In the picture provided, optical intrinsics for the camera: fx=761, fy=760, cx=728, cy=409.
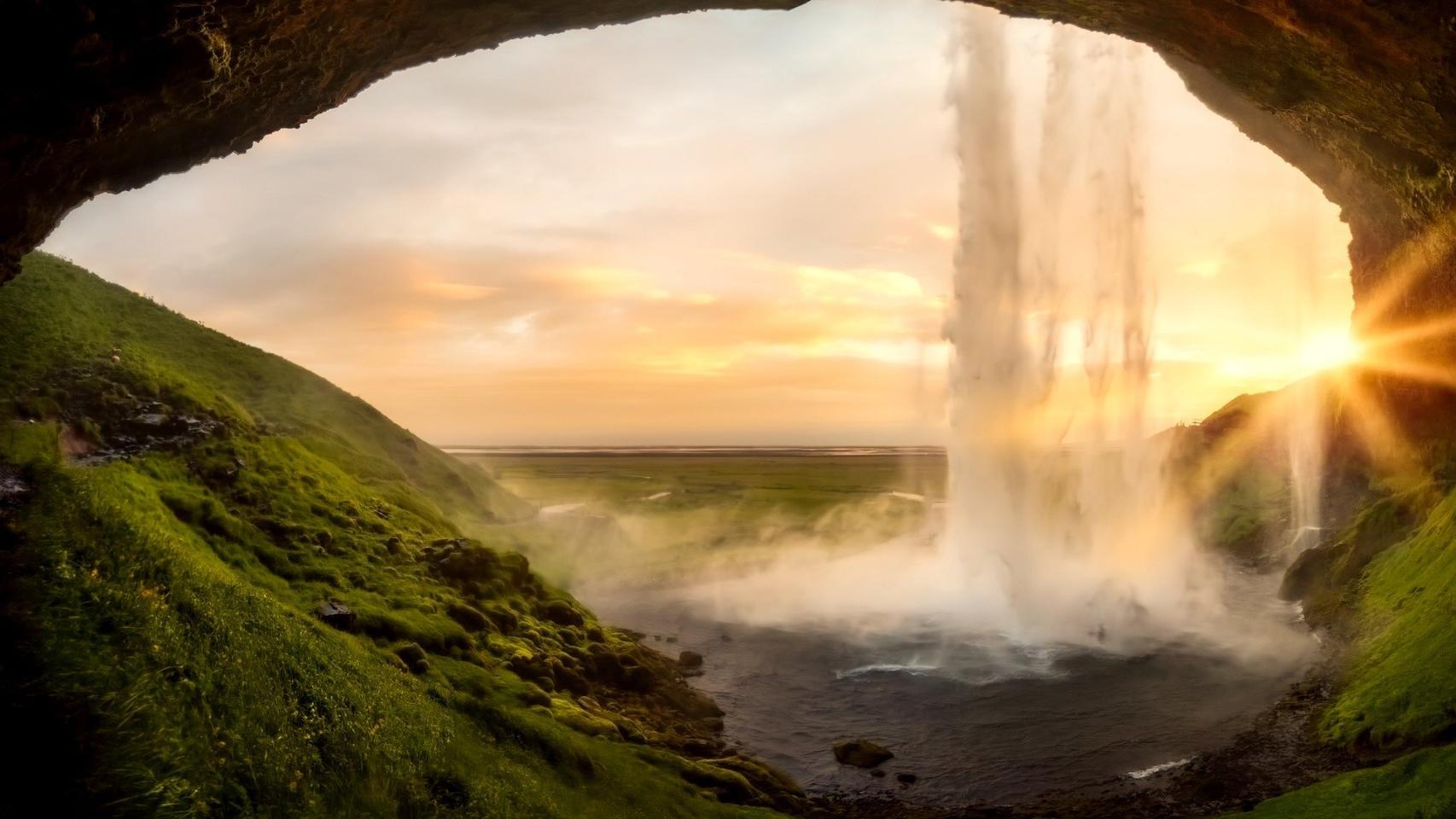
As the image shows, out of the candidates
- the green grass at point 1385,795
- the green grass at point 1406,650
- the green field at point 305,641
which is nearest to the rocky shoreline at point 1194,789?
the green grass at point 1406,650

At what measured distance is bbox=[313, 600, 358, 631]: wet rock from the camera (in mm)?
28094

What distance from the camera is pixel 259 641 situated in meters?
20.9

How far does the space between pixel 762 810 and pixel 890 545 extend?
6997cm

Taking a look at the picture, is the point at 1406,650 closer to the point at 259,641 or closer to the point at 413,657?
the point at 413,657

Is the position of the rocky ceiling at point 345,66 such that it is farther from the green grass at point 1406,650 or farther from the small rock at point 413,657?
the small rock at point 413,657

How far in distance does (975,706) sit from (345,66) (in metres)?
41.4

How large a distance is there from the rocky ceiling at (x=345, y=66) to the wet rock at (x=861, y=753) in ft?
106

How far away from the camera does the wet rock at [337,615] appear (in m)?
28.1

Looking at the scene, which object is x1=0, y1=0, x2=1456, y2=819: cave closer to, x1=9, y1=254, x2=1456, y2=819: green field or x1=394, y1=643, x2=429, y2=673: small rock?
x1=394, y1=643, x2=429, y2=673: small rock

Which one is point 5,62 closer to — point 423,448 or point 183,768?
point 183,768

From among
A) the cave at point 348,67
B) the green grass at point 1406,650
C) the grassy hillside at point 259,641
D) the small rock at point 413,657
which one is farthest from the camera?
the small rock at point 413,657

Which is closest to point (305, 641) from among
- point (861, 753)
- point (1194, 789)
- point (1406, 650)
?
point (861, 753)

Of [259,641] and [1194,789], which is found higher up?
[259,641]

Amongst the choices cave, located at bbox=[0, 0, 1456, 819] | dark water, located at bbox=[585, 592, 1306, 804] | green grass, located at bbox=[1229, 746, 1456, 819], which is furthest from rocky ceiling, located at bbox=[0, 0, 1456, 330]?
dark water, located at bbox=[585, 592, 1306, 804]
